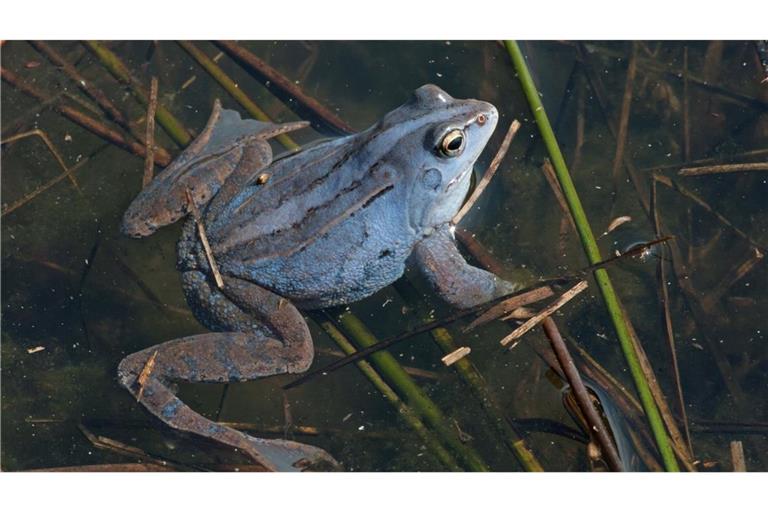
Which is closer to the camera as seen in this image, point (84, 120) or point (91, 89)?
point (84, 120)

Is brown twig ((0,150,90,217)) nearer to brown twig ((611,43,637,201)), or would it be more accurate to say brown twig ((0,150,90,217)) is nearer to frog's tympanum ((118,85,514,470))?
frog's tympanum ((118,85,514,470))

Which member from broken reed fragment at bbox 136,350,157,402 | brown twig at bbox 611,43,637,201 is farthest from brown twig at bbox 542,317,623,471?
broken reed fragment at bbox 136,350,157,402

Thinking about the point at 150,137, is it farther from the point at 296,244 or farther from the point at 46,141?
the point at 296,244

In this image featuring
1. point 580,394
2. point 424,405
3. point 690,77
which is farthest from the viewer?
point 690,77

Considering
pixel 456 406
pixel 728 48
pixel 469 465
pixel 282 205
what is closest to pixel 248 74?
pixel 282 205

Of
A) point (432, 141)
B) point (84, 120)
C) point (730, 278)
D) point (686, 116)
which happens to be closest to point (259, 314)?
point (432, 141)

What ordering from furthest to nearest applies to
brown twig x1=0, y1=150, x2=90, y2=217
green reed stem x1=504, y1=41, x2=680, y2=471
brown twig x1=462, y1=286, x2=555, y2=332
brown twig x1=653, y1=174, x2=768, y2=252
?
brown twig x1=0, y1=150, x2=90, y2=217 < brown twig x1=653, y1=174, x2=768, y2=252 < brown twig x1=462, y1=286, x2=555, y2=332 < green reed stem x1=504, y1=41, x2=680, y2=471

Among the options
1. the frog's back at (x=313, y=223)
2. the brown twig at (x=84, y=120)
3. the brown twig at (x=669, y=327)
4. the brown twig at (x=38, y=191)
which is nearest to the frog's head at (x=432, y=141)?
the frog's back at (x=313, y=223)
